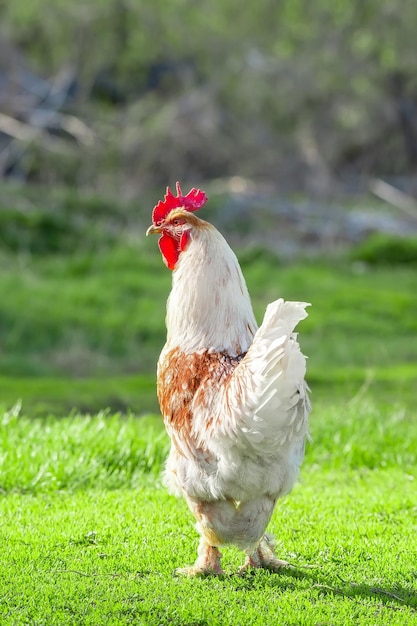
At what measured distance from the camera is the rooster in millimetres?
4387

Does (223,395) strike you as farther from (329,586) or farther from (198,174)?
(198,174)

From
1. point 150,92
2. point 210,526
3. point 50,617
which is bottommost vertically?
point 50,617

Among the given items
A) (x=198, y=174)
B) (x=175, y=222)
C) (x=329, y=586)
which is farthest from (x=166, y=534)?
(x=198, y=174)

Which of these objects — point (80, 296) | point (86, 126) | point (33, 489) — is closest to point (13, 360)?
point (80, 296)

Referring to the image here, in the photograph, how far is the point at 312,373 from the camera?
13094 millimetres

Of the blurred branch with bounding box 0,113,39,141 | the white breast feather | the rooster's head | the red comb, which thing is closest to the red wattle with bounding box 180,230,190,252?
the rooster's head

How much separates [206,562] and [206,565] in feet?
0.06

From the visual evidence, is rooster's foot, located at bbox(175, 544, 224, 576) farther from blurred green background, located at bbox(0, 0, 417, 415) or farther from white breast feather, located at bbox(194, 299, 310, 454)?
blurred green background, located at bbox(0, 0, 417, 415)

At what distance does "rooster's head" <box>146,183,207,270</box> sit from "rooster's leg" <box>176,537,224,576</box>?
1.65 m

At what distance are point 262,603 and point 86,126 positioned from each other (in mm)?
21443

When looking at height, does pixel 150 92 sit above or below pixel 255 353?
above

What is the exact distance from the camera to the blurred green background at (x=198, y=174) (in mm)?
14555

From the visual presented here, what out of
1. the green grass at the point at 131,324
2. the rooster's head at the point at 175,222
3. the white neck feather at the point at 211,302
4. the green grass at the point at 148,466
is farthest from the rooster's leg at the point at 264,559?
the green grass at the point at 131,324

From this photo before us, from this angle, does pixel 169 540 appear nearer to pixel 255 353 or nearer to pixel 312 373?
pixel 255 353
